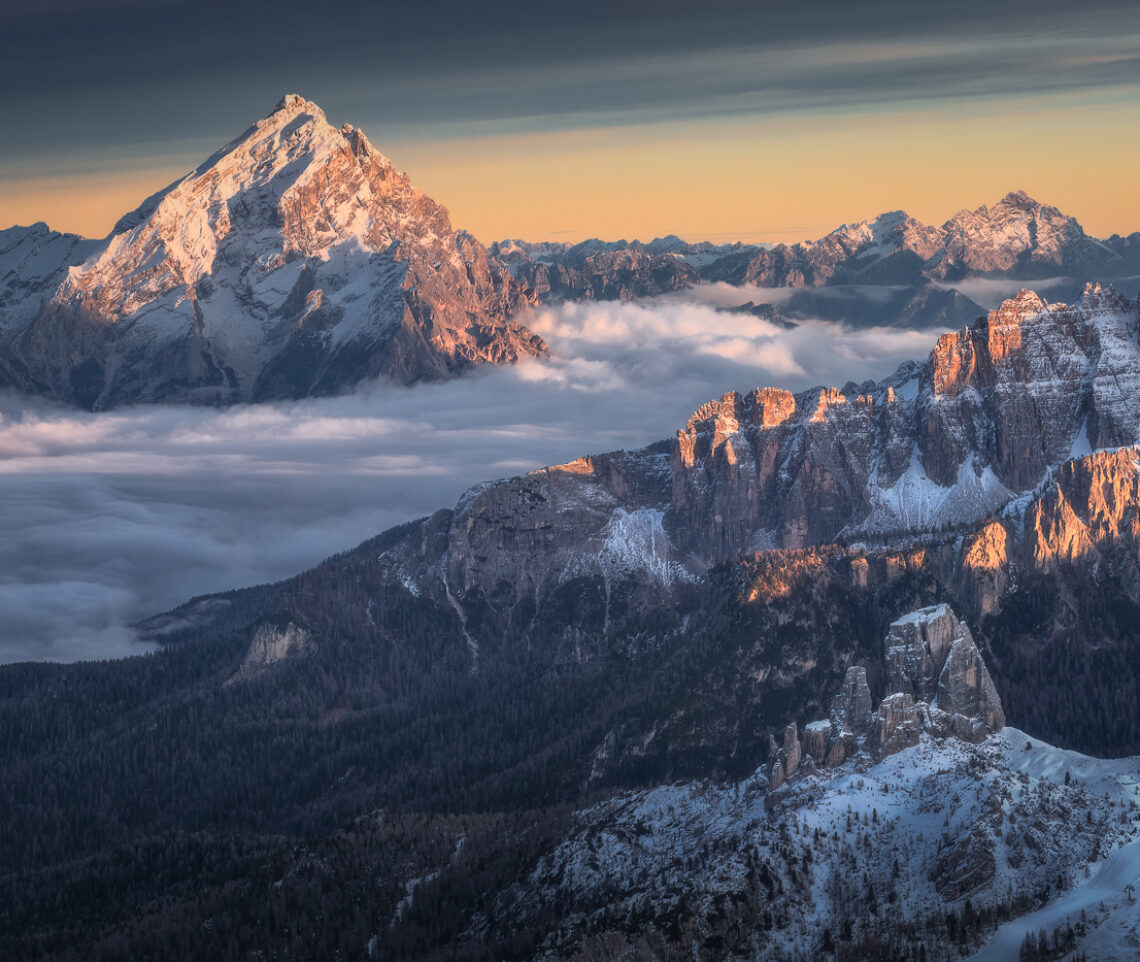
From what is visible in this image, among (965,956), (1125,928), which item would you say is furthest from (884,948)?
(1125,928)

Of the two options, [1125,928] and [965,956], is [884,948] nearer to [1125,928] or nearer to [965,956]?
[965,956]

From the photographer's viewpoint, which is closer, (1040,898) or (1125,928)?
(1125,928)
